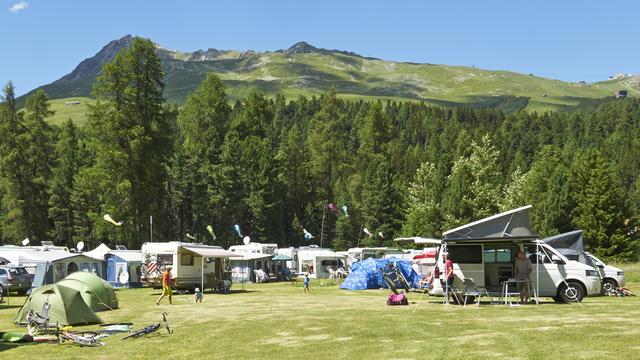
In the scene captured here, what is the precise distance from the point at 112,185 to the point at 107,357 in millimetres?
35422

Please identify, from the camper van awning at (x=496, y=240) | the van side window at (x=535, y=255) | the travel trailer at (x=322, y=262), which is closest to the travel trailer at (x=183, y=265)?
the camper van awning at (x=496, y=240)

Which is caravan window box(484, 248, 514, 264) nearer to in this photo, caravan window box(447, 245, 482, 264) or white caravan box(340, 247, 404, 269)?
caravan window box(447, 245, 482, 264)

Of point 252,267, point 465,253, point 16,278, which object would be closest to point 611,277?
point 465,253

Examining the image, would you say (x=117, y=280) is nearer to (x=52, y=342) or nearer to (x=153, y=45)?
(x=153, y=45)

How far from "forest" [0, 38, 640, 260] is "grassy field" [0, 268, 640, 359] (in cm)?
2853

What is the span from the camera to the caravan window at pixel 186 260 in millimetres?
34706

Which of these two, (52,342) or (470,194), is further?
(470,194)

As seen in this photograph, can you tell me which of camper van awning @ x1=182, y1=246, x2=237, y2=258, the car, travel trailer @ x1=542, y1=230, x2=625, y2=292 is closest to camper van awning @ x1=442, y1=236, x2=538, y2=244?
travel trailer @ x1=542, y1=230, x2=625, y2=292

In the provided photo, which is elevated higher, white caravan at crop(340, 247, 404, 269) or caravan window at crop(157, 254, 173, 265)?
caravan window at crop(157, 254, 173, 265)

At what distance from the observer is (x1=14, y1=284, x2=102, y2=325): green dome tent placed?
1823 centimetres

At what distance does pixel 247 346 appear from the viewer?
45.3 ft

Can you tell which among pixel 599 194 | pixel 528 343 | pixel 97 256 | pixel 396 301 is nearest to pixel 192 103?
pixel 97 256

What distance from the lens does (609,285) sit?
83.6 feet

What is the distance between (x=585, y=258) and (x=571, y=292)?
20.6ft
